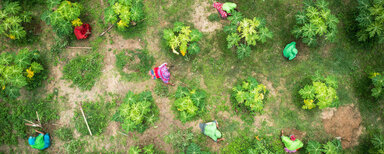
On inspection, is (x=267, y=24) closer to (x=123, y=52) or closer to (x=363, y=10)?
A: (x=363, y=10)

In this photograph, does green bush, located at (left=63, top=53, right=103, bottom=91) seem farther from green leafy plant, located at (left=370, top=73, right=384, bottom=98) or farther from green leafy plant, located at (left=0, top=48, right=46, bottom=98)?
green leafy plant, located at (left=370, top=73, right=384, bottom=98)

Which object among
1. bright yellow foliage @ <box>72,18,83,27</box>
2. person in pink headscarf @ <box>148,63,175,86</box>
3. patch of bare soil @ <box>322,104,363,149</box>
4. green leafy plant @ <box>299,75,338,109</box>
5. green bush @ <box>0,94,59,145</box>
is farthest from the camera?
green bush @ <box>0,94,59,145</box>

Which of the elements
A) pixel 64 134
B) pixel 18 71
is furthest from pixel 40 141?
pixel 18 71

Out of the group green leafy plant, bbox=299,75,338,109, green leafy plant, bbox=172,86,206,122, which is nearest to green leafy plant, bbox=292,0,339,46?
green leafy plant, bbox=299,75,338,109

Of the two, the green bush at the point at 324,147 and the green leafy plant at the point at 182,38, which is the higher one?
the green leafy plant at the point at 182,38

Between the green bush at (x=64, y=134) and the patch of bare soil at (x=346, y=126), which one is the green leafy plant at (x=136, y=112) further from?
the patch of bare soil at (x=346, y=126)

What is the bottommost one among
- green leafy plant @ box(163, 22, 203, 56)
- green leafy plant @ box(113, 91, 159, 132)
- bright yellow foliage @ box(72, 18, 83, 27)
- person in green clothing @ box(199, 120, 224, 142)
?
person in green clothing @ box(199, 120, 224, 142)

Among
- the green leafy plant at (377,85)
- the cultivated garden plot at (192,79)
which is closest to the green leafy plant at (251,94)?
the cultivated garden plot at (192,79)
